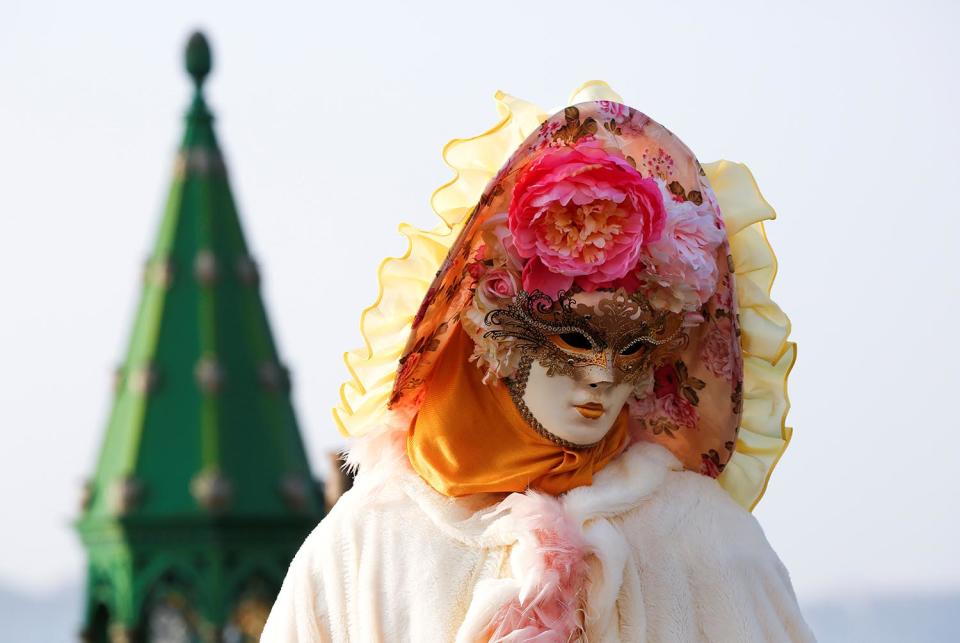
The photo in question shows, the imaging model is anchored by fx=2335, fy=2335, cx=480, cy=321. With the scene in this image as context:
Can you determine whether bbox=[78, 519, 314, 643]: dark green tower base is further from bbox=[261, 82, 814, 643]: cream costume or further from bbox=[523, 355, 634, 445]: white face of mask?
bbox=[523, 355, 634, 445]: white face of mask

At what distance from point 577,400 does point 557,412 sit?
0.06 metres

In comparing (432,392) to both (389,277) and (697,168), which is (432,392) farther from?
(697,168)

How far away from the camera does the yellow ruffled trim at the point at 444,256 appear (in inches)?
226

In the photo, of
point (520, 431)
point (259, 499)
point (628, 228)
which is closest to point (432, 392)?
point (520, 431)

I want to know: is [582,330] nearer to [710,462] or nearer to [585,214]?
[585,214]

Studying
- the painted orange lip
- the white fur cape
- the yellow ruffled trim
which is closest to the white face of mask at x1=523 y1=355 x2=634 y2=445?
the painted orange lip

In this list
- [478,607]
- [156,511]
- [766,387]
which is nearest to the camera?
[478,607]

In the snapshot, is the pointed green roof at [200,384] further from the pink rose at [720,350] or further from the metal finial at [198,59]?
the pink rose at [720,350]

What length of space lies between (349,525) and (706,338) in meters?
0.99

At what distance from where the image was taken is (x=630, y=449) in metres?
5.77

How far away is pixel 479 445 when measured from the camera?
5.68m

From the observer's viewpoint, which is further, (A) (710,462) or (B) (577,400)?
(A) (710,462)

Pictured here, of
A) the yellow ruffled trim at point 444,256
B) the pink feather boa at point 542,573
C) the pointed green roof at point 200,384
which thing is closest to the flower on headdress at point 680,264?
the yellow ruffled trim at point 444,256

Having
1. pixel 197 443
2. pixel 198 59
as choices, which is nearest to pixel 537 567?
pixel 197 443
